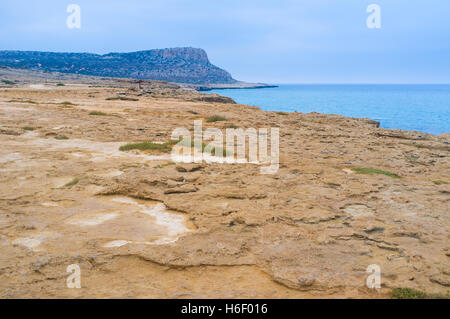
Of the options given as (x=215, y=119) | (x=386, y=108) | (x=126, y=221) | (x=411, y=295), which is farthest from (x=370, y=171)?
(x=386, y=108)

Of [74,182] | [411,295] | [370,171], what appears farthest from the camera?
[370,171]

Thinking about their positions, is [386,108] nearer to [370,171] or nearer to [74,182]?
[370,171]

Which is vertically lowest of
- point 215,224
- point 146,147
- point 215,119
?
point 215,224

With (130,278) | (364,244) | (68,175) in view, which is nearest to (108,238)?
(130,278)

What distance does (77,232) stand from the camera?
160 inches

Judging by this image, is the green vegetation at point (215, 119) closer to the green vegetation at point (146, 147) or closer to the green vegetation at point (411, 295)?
the green vegetation at point (146, 147)

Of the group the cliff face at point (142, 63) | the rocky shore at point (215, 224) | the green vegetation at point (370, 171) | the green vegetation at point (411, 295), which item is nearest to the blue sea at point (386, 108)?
the green vegetation at point (370, 171)

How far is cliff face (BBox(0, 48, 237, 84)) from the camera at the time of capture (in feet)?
397

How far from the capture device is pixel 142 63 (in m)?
147

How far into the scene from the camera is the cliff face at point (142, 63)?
12106 cm

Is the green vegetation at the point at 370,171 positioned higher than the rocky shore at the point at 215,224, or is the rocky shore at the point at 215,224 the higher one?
the green vegetation at the point at 370,171

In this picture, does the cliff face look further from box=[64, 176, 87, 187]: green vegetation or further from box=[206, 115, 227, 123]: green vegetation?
box=[64, 176, 87, 187]: green vegetation

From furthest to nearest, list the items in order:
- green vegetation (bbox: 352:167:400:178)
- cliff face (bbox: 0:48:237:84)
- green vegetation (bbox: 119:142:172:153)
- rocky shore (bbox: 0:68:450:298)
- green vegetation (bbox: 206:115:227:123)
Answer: cliff face (bbox: 0:48:237:84) < green vegetation (bbox: 206:115:227:123) < green vegetation (bbox: 119:142:172:153) < green vegetation (bbox: 352:167:400:178) < rocky shore (bbox: 0:68:450:298)

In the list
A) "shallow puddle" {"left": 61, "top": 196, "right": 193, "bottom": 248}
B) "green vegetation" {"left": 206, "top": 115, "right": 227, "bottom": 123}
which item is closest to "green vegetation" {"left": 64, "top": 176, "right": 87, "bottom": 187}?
"shallow puddle" {"left": 61, "top": 196, "right": 193, "bottom": 248}
